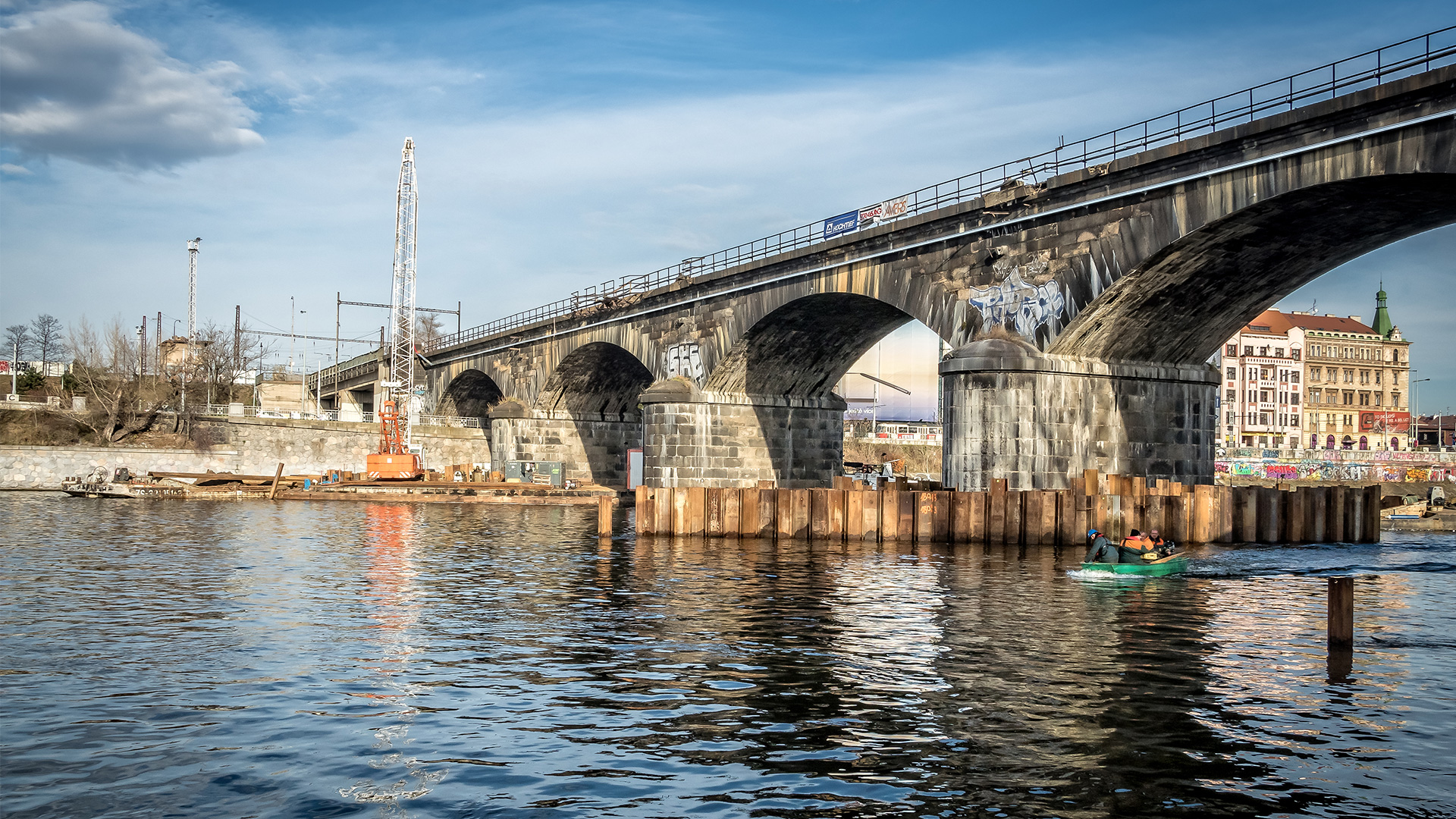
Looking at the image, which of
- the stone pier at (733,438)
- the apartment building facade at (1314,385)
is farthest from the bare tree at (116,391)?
the apartment building facade at (1314,385)

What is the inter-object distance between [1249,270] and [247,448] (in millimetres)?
75040

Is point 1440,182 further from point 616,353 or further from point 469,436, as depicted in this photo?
point 469,436

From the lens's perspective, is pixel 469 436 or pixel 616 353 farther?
pixel 469 436

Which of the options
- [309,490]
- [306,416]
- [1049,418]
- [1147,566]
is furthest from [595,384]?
[1147,566]

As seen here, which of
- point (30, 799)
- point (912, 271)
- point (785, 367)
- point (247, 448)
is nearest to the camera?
point (30, 799)

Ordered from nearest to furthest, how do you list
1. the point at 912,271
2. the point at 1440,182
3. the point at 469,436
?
the point at 1440,182 → the point at 912,271 → the point at 469,436

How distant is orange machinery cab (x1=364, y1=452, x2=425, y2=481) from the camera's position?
72938 mm

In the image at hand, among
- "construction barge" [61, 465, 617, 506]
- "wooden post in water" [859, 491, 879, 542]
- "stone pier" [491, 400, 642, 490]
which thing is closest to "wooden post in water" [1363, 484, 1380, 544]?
"wooden post in water" [859, 491, 879, 542]

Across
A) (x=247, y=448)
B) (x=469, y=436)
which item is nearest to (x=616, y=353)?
(x=469, y=436)

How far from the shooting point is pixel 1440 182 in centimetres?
2809

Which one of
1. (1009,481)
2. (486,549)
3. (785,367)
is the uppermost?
(785,367)

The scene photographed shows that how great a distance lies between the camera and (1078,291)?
36.7 m

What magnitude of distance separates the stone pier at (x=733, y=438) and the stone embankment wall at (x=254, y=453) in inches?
1476

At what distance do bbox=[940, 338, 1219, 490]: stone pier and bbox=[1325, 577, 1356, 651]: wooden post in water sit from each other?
65.6 ft
